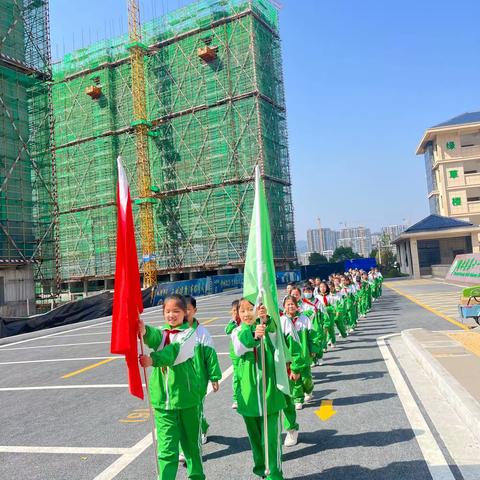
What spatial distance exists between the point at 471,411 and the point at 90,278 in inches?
2153

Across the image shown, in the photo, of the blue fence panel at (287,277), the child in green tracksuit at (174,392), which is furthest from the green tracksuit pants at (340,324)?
the blue fence panel at (287,277)

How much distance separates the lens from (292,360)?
5.21 m

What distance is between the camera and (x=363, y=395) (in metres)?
6.28

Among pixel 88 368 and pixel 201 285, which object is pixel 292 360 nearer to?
pixel 88 368

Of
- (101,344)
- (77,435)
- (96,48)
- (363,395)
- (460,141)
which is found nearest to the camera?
(77,435)

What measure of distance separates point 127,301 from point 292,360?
2.43 metres

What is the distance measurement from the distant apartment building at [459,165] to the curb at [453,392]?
155 feet

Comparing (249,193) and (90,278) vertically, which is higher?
A: (249,193)

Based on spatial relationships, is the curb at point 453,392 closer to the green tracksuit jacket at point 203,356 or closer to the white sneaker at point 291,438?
the white sneaker at point 291,438

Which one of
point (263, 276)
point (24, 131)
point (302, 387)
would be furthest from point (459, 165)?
point (263, 276)

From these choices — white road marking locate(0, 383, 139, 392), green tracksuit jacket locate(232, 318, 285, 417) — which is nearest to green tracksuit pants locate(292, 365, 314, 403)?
green tracksuit jacket locate(232, 318, 285, 417)

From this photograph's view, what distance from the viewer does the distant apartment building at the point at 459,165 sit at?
50.0 meters

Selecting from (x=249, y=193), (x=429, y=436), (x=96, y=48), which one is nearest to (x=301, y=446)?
(x=429, y=436)

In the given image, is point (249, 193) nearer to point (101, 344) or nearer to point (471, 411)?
point (101, 344)
